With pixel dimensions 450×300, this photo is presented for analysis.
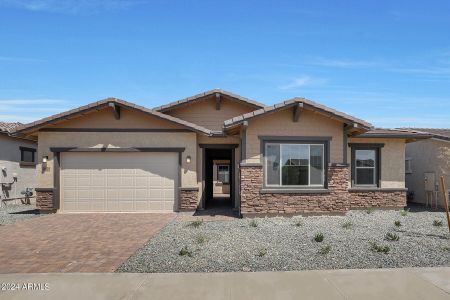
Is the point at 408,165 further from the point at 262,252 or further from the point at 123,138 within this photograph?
the point at 123,138

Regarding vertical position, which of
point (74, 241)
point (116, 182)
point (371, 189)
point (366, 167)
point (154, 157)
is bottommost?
point (74, 241)

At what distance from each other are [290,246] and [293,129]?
5.55m

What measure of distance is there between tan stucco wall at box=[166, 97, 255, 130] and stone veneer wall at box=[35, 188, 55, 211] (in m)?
6.10

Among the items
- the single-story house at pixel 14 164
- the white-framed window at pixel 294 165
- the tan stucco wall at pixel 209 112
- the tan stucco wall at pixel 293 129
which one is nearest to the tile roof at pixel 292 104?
the tan stucco wall at pixel 293 129

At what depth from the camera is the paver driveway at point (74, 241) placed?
6562mm

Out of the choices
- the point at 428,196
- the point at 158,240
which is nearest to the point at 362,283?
the point at 158,240

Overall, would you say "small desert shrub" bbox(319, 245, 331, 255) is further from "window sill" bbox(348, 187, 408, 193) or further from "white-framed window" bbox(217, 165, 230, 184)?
"white-framed window" bbox(217, 165, 230, 184)

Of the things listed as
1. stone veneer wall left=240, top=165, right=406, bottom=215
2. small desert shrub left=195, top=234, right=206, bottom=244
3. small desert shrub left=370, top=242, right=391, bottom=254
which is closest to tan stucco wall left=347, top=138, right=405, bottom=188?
stone veneer wall left=240, top=165, right=406, bottom=215

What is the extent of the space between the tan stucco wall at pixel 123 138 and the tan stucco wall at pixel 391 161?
269 inches

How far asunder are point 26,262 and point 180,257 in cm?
308

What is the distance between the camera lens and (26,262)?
675cm

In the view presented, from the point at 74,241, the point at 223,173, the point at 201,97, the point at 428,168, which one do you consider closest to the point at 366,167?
the point at 428,168

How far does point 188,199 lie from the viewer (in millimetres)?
13828

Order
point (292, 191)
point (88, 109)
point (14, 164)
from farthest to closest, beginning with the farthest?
point (14, 164), point (88, 109), point (292, 191)
